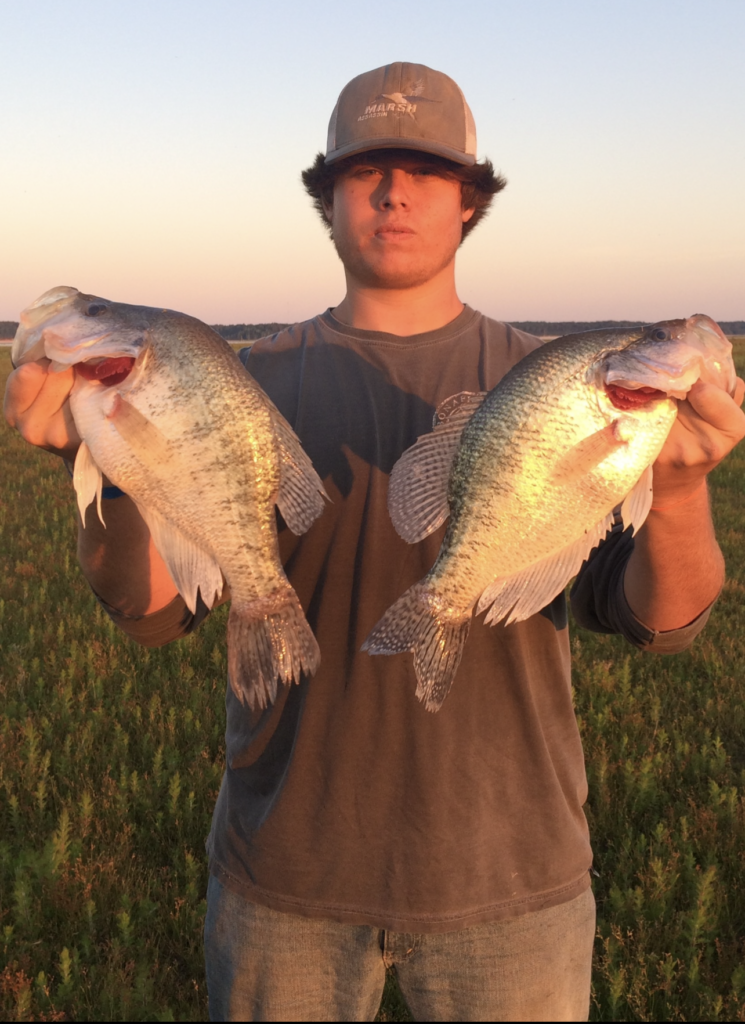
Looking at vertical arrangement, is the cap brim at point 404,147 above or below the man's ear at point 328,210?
above

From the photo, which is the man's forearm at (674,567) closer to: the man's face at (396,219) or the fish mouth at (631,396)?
the fish mouth at (631,396)

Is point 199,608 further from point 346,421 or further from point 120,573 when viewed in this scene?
point 346,421

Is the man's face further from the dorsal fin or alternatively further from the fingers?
the fingers

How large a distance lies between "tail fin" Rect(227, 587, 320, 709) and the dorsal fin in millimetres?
431

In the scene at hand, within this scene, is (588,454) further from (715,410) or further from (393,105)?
(393,105)

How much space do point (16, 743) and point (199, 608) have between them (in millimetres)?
3544

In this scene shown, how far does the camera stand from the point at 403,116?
305 cm

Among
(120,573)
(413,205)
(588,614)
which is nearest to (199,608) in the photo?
(120,573)

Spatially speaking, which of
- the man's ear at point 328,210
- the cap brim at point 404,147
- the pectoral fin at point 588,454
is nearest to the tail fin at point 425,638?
the pectoral fin at point 588,454

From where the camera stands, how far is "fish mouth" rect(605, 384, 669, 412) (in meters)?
2.42

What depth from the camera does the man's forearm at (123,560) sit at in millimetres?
2641

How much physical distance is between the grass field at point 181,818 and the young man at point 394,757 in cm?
158

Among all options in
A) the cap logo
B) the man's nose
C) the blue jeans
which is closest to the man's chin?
the man's nose

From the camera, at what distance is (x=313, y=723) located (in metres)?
2.65
